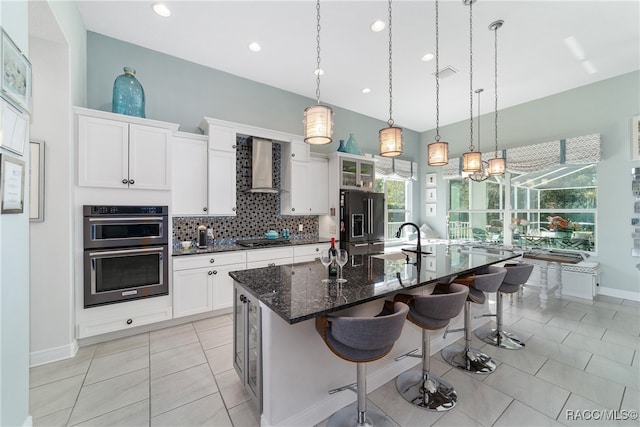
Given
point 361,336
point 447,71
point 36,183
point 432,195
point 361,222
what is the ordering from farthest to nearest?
point 432,195 < point 361,222 < point 447,71 < point 36,183 < point 361,336

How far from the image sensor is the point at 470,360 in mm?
2318

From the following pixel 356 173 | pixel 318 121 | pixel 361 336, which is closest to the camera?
pixel 361 336

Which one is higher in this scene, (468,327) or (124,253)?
(124,253)

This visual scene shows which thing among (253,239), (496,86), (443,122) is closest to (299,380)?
(253,239)

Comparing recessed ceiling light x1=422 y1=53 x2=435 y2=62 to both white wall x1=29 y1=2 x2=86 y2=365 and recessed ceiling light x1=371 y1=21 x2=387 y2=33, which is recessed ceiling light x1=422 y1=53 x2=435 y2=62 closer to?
recessed ceiling light x1=371 y1=21 x2=387 y2=33

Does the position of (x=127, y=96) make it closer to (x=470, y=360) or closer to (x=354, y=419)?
(x=354, y=419)

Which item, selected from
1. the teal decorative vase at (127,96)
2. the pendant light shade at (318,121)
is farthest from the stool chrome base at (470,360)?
the teal decorative vase at (127,96)

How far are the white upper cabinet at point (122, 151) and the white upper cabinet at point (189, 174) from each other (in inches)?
8.5

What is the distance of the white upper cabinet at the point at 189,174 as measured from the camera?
3184 millimetres

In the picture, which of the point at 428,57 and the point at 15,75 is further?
the point at 428,57

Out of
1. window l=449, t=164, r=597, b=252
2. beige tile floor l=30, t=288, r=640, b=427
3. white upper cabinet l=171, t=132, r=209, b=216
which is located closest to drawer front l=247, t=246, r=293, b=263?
white upper cabinet l=171, t=132, r=209, b=216

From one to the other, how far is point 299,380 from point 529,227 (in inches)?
218

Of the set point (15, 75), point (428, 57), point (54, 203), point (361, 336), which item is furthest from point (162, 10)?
point (361, 336)

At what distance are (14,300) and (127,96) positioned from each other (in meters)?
2.31
